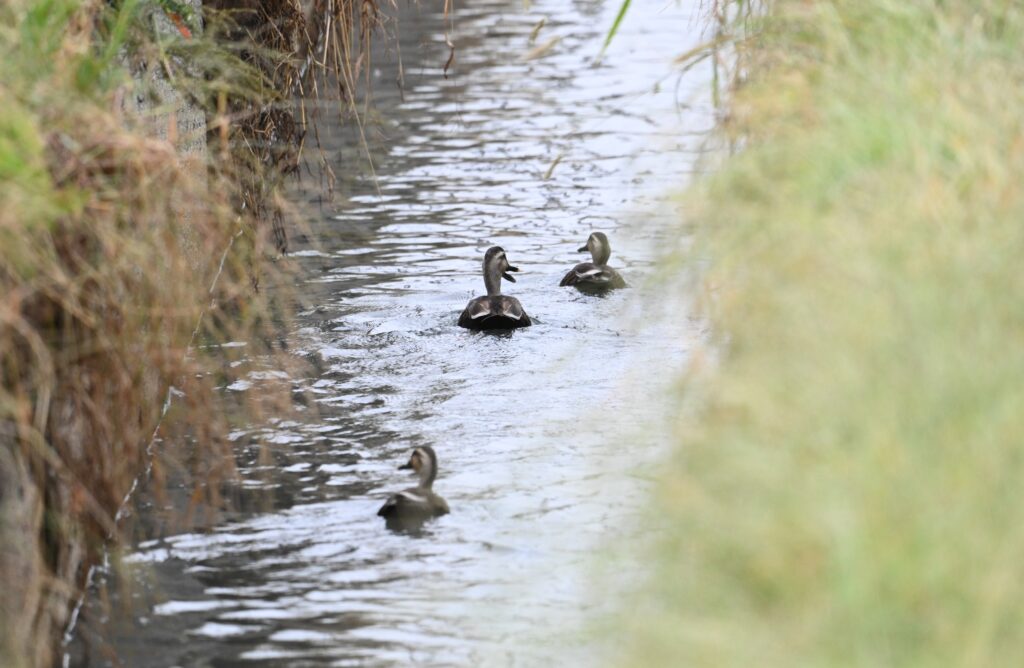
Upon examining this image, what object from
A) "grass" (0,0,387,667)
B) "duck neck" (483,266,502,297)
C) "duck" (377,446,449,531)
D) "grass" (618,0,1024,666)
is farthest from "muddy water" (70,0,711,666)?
"grass" (0,0,387,667)

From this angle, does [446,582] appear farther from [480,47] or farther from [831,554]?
[480,47]

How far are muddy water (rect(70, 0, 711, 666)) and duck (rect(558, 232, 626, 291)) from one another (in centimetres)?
14

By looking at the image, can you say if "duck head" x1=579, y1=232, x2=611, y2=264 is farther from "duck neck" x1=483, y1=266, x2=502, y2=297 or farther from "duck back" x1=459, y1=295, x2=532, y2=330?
"duck back" x1=459, y1=295, x2=532, y2=330

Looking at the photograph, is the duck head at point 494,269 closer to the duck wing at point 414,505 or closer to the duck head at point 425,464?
the duck head at point 425,464

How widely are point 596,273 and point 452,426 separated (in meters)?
2.91

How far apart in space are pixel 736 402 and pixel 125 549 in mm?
3628

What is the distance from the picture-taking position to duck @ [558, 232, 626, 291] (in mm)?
11379

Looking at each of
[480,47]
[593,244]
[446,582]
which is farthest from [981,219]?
[480,47]

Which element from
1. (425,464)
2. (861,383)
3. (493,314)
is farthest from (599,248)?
(861,383)

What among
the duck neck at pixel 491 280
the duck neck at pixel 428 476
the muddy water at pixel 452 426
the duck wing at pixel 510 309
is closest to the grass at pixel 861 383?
the muddy water at pixel 452 426

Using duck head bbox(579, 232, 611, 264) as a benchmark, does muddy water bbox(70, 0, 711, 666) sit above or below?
below

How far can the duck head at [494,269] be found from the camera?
36.3 feet

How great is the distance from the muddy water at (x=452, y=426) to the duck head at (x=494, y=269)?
1.02 feet

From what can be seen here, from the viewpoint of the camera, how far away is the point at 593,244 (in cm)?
1163
